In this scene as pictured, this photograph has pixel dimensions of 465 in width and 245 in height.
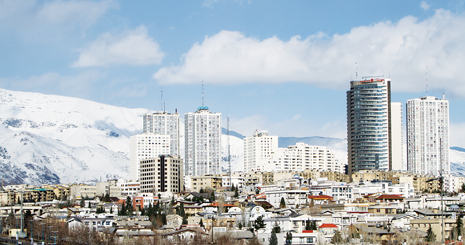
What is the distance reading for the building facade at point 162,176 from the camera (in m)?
148

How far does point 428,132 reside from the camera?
7475 inches

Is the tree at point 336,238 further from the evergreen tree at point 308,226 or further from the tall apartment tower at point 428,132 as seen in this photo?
the tall apartment tower at point 428,132

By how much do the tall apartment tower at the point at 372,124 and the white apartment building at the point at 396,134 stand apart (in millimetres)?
4978

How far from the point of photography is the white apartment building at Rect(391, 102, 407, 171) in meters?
181

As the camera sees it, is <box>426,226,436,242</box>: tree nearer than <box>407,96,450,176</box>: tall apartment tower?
Yes

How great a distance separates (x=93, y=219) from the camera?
99.2m

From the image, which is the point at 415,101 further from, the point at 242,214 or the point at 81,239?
the point at 81,239

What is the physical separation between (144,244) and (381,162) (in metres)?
106

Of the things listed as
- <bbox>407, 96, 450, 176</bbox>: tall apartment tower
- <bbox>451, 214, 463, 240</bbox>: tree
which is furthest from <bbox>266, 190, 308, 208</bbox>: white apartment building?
<bbox>407, 96, 450, 176</bbox>: tall apartment tower

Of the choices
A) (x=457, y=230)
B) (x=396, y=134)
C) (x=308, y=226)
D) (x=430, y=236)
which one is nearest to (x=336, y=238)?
(x=308, y=226)

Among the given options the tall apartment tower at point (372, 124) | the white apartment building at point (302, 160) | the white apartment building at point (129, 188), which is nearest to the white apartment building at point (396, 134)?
the tall apartment tower at point (372, 124)

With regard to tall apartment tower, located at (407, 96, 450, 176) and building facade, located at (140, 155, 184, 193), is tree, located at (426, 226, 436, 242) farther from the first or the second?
tall apartment tower, located at (407, 96, 450, 176)

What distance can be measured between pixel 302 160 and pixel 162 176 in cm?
5118

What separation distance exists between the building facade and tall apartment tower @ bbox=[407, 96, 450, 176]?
67892mm
